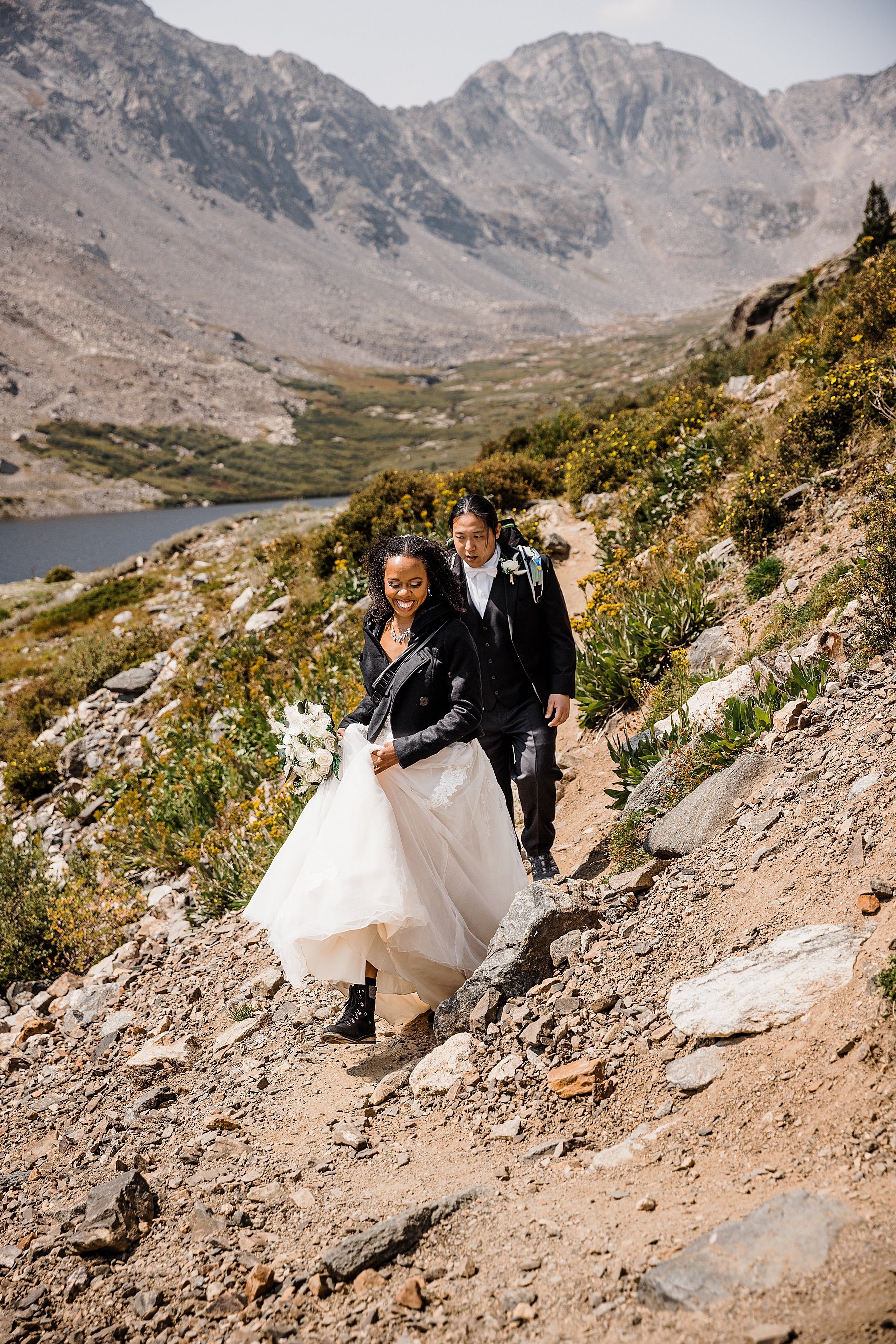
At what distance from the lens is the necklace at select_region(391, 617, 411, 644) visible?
420cm

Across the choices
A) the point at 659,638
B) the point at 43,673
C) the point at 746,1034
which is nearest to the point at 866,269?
the point at 659,638

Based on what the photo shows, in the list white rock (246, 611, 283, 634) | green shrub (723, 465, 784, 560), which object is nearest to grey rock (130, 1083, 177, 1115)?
green shrub (723, 465, 784, 560)

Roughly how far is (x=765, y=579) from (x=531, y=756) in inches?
137

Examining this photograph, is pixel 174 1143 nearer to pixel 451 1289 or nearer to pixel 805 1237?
pixel 451 1289

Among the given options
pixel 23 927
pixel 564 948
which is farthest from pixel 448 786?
pixel 23 927

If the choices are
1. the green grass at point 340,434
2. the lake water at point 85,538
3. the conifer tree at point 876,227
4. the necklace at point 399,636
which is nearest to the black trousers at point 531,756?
the necklace at point 399,636

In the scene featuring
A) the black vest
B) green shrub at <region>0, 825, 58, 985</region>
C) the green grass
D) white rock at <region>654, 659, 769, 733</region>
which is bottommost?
green shrub at <region>0, 825, 58, 985</region>

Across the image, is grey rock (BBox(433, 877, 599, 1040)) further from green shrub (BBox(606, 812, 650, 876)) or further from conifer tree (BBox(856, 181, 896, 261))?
conifer tree (BBox(856, 181, 896, 261))

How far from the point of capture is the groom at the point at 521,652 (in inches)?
196

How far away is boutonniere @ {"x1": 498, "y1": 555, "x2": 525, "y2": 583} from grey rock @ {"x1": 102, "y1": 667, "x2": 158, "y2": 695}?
31.1 ft

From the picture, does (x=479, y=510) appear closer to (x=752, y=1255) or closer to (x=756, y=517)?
(x=752, y=1255)

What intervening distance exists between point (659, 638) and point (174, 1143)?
218 inches

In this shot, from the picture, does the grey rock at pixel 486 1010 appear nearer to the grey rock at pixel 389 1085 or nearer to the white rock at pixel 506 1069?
the white rock at pixel 506 1069

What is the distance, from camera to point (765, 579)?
284 inches
